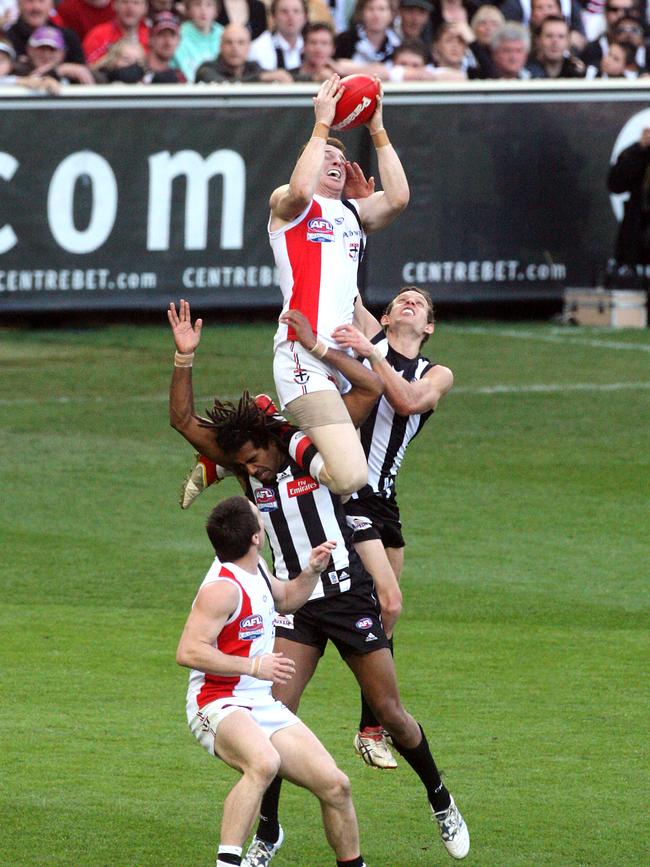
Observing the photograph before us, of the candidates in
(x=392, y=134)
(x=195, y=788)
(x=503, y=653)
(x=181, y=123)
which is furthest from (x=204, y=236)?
(x=195, y=788)

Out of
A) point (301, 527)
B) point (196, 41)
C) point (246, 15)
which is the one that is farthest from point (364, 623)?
point (246, 15)

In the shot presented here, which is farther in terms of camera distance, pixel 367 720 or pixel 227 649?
pixel 367 720

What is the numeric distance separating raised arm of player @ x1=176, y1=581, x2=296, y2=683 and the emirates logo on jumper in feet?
3.19

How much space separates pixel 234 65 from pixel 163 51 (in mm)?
831

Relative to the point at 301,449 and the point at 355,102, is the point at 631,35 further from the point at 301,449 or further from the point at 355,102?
the point at 301,449

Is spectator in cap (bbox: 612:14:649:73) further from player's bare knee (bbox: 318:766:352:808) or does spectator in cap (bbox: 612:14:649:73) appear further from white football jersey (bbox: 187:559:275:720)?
player's bare knee (bbox: 318:766:352:808)

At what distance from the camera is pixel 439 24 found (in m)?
22.3

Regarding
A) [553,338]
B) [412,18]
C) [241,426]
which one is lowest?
[553,338]

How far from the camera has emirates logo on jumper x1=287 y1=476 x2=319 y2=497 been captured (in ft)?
23.1

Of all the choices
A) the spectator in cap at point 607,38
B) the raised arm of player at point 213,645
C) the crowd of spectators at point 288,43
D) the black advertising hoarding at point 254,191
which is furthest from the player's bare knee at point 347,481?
the spectator in cap at point 607,38

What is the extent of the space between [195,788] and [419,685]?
1782 millimetres

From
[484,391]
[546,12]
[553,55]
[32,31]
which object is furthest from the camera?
[546,12]

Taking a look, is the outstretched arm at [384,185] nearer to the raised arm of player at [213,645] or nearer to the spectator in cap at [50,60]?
the raised arm of player at [213,645]

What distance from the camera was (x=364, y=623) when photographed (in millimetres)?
6941
